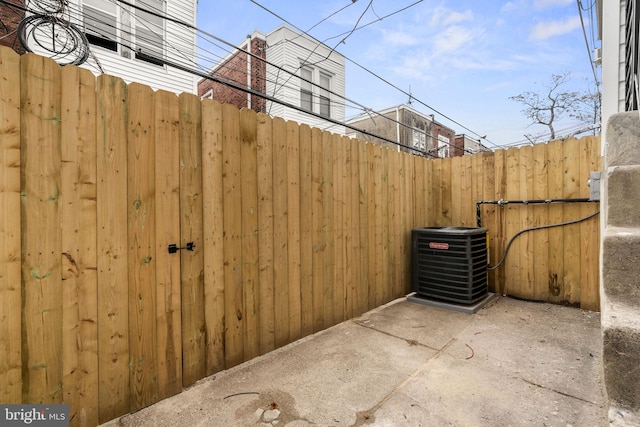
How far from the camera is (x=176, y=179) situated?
6.64ft

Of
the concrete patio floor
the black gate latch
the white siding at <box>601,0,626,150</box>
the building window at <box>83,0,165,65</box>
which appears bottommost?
the concrete patio floor

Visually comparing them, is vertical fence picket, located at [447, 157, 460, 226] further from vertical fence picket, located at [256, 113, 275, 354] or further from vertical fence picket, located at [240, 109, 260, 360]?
vertical fence picket, located at [240, 109, 260, 360]

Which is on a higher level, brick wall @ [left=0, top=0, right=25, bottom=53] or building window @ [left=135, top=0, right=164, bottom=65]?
building window @ [left=135, top=0, right=164, bottom=65]

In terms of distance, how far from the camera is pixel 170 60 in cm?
614

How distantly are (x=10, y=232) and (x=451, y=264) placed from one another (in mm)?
3900

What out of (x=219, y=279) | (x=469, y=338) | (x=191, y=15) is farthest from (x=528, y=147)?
(x=191, y=15)

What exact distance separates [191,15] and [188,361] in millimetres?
7451

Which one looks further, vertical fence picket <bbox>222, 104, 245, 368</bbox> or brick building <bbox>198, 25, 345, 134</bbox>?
brick building <bbox>198, 25, 345, 134</bbox>

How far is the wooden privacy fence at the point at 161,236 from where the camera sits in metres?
1.50

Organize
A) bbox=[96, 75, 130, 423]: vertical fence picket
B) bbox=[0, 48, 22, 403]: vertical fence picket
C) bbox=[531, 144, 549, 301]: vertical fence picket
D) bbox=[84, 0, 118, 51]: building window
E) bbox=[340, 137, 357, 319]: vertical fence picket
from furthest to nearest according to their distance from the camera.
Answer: bbox=[84, 0, 118, 51]: building window < bbox=[531, 144, 549, 301]: vertical fence picket < bbox=[340, 137, 357, 319]: vertical fence picket < bbox=[96, 75, 130, 423]: vertical fence picket < bbox=[0, 48, 22, 403]: vertical fence picket

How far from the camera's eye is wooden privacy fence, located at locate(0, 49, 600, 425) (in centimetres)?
150

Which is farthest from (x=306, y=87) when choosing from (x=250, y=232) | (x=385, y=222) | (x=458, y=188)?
(x=250, y=232)

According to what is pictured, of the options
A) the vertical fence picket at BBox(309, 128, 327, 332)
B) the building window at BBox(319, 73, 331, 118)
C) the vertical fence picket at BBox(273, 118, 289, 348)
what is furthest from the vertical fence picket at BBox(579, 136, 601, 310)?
the building window at BBox(319, 73, 331, 118)

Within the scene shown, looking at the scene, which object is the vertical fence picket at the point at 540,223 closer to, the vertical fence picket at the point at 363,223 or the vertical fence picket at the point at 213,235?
the vertical fence picket at the point at 363,223
